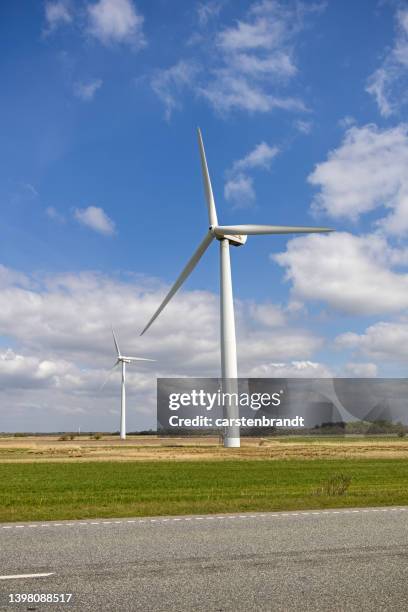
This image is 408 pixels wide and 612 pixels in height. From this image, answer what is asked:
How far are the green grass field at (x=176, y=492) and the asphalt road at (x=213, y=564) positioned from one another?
3819 millimetres

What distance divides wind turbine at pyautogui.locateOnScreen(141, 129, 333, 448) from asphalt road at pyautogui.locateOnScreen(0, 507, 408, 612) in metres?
51.9

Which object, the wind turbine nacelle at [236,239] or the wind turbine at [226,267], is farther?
the wind turbine nacelle at [236,239]

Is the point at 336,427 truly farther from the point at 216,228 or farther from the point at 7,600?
the point at 7,600

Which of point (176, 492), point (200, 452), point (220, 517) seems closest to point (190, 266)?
point (200, 452)

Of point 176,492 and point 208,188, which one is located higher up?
point 208,188

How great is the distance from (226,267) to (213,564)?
195 feet

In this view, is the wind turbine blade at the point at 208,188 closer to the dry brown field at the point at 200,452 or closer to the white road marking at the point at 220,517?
the dry brown field at the point at 200,452

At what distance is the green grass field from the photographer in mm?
18344

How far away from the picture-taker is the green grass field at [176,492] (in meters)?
18.3

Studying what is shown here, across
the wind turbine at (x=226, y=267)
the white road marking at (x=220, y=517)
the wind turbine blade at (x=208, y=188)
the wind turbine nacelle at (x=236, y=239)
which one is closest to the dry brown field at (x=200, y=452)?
the wind turbine at (x=226, y=267)

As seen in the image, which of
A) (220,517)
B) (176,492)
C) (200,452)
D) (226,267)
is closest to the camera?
(220,517)

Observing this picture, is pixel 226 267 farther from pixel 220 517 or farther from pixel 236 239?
pixel 220 517

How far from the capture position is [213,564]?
32.7 feet

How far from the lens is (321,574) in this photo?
30.7 feet
